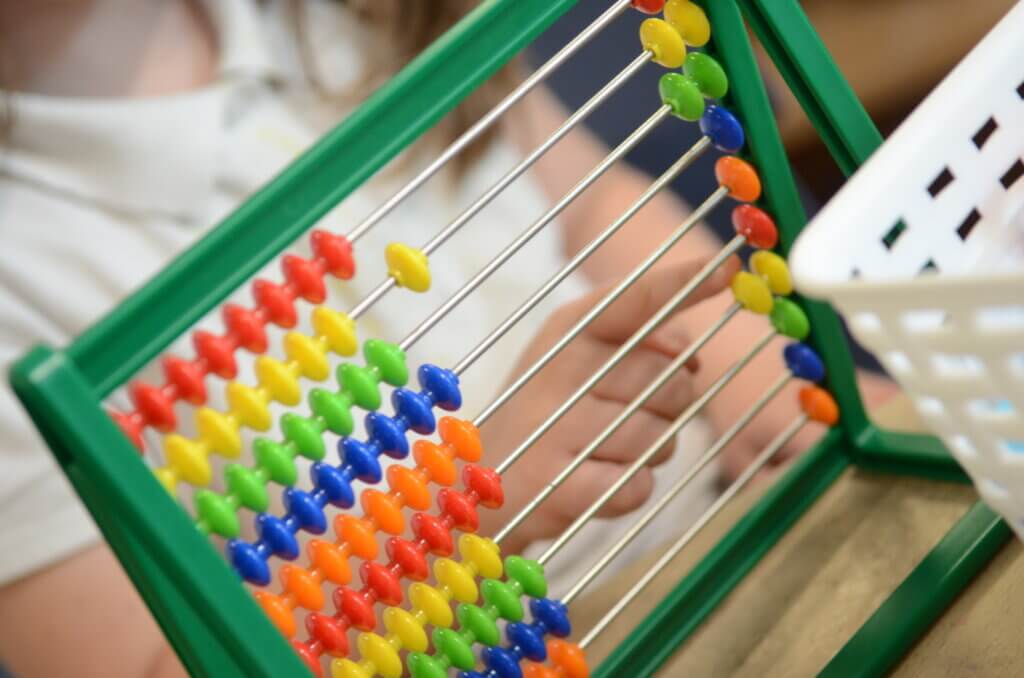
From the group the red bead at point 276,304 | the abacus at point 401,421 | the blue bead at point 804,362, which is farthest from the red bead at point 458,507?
the blue bead at point 804,362

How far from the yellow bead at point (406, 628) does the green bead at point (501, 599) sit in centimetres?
4

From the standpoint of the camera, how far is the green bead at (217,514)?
1.28 ft

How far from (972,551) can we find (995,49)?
0.67ft

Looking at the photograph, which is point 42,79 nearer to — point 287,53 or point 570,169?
point 287,53

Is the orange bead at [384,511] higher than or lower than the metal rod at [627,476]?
higher

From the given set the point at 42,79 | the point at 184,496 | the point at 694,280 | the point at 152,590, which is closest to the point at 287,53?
the point at 42,79

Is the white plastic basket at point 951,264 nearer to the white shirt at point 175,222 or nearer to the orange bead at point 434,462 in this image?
the orange bead at point 434,462

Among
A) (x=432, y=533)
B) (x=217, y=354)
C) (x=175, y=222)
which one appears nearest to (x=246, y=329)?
(x=217, y=354)

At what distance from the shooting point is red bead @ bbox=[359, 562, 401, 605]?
17.6 inches

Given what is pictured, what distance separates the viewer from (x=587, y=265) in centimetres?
91

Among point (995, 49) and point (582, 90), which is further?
point (582, 90)

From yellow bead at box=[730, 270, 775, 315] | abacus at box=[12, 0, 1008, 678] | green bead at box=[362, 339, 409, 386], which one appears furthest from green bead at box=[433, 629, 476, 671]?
yellow bead at box=[730, 270, 775, 315]

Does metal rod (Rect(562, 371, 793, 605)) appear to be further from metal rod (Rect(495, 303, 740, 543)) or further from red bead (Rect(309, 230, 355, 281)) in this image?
red bead (Rect(309, 230, 355, 281))

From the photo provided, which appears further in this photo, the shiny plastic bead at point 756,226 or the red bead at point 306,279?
the shiny plastic bead at point 756,226
